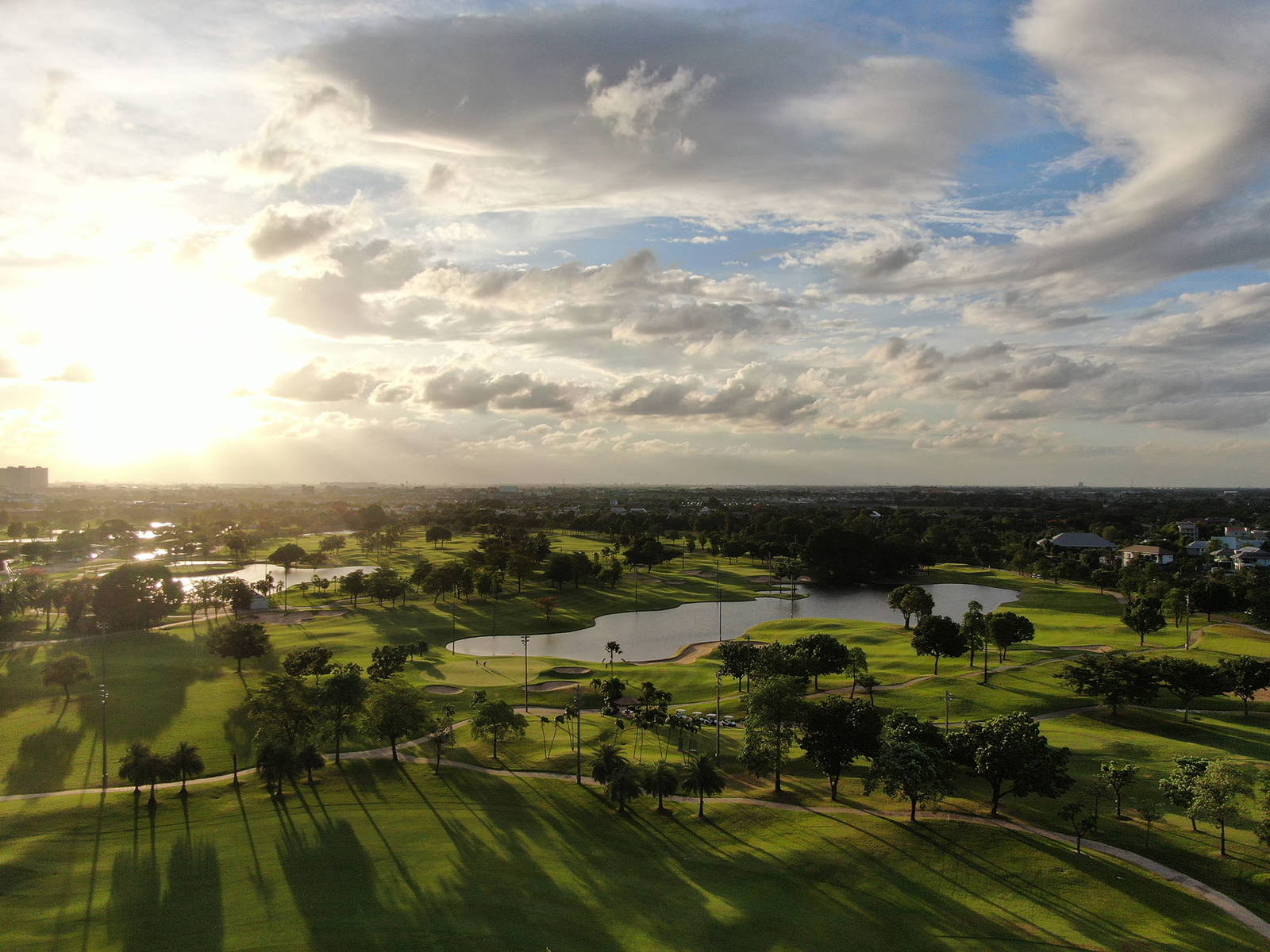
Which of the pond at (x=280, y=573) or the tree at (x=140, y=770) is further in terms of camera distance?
the pond at (x=280, y=573)

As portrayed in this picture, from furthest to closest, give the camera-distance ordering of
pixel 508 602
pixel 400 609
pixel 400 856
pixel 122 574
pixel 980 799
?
1. pixel 508 602
2. pixel 400 609
3. pixel 122 574
4. pixel 980 799
5. pixel 400 856

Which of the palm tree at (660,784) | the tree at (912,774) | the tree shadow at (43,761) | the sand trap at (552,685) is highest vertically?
the tree at (912,774)

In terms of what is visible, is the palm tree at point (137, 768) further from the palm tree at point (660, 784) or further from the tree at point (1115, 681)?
the tree at point (1115, 681)

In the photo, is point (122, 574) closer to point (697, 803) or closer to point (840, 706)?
point (697, 803)

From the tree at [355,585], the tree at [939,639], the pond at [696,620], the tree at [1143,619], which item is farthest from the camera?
the tree at [355,585]

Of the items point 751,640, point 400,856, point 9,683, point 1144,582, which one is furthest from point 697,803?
point 1144,582

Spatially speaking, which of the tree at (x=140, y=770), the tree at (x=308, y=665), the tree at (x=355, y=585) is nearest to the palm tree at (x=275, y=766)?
the tree at (x=140, y=770)
